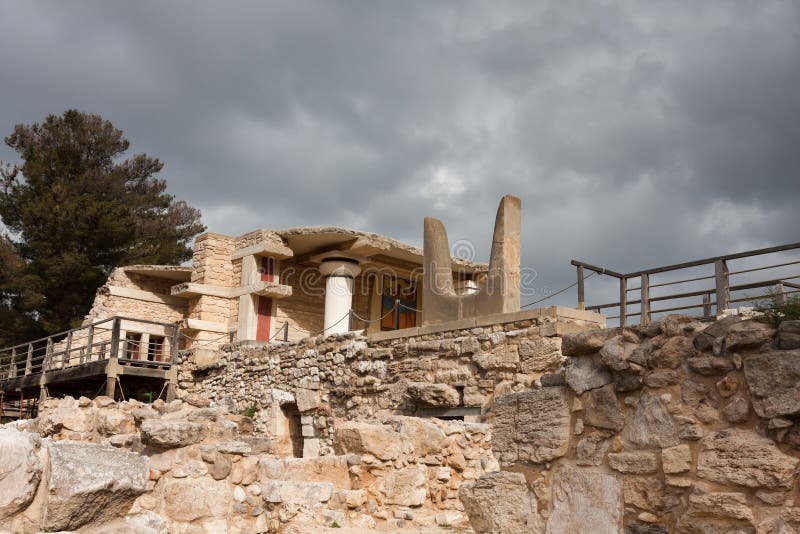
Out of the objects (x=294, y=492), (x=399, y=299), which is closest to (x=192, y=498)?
(x=294, y=492)

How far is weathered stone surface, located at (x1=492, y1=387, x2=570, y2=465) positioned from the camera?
3611mm

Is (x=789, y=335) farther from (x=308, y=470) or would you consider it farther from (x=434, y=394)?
(x=434, y=394)

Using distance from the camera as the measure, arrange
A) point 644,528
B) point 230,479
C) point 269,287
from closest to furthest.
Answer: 1. point 644,528
2. point 230,479
3. point 269,287

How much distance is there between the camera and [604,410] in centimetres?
345

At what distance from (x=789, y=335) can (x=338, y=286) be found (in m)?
15.1

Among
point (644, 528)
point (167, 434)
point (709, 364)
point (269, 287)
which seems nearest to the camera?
point (709, 364)

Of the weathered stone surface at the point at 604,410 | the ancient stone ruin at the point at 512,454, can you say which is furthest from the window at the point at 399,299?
the weathered stone surface at the point at 604,410

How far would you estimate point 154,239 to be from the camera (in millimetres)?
28656

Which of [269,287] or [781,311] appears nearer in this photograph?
[781,311]

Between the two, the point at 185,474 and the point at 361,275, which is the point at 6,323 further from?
the point at 185,474

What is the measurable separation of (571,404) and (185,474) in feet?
9.46

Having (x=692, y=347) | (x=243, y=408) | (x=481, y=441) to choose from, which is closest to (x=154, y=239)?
(x=243, y=408)

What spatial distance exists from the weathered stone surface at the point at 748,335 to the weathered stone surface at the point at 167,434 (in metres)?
3.72

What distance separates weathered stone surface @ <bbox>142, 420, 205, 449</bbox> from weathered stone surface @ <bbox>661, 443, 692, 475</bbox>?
3372 millimetres
